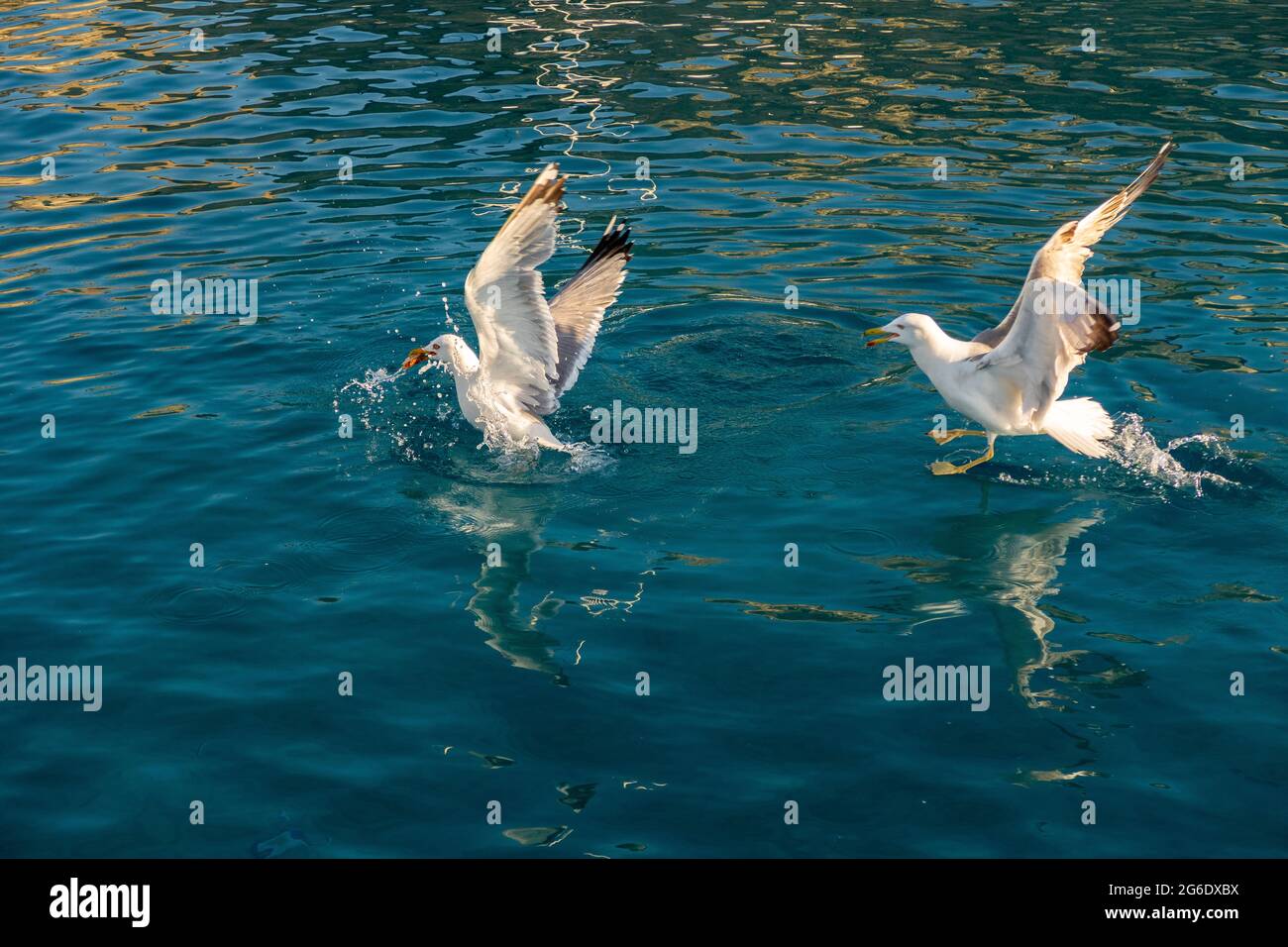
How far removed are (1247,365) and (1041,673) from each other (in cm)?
536

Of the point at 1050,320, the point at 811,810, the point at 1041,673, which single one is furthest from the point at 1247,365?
the point at 811,810

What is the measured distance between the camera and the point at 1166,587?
9.25m

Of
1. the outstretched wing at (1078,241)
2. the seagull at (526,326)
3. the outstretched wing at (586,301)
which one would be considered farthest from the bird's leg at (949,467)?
the outstretched wing at (586,301)

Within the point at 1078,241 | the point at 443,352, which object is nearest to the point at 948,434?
the point at 1078,241

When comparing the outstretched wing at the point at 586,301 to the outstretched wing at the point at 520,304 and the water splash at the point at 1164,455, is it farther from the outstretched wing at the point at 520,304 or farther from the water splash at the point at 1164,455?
the water splash at the point at 1164,455

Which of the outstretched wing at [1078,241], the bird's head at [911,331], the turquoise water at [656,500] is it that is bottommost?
the turquoise water at [656,500]

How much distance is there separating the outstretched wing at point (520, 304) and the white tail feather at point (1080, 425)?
387 cm

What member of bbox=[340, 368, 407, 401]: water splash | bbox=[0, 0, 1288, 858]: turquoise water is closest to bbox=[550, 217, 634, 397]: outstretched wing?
bbox=[0, 0, 1288, 858]: turquoise water

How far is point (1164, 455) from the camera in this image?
1073 cm

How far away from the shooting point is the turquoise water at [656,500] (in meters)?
7.43

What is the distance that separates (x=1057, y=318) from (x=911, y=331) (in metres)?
1.47
